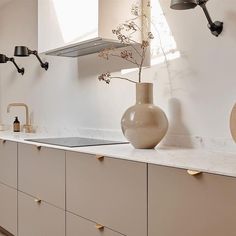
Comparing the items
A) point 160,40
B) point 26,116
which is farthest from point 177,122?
point 26,116

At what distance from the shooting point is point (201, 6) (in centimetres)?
183

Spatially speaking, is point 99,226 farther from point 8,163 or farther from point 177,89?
point 8,163

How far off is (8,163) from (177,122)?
1.52 m

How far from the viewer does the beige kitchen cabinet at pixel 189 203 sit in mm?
1241

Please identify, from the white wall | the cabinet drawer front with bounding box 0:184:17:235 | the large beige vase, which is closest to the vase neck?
the large beige vase

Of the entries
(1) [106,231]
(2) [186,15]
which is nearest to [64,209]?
(1) [106,231]

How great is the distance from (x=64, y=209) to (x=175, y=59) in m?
1.17

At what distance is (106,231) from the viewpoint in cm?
181

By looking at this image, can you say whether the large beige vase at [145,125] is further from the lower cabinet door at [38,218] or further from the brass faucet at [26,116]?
the brass faucet at [26,116]

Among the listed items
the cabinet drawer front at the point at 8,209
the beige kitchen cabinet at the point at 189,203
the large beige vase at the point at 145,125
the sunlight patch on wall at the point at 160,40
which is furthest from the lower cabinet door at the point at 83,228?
the sunlight patch on wall at the point at 160,40

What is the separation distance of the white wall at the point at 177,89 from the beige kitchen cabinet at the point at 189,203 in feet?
1.86

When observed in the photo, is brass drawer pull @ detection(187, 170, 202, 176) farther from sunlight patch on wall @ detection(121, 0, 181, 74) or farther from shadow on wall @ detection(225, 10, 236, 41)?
sunlight patch on wall @ detection(121, 0, 181, 74)

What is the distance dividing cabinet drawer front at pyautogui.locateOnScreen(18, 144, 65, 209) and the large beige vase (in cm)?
47

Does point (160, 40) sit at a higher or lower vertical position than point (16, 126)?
higher
